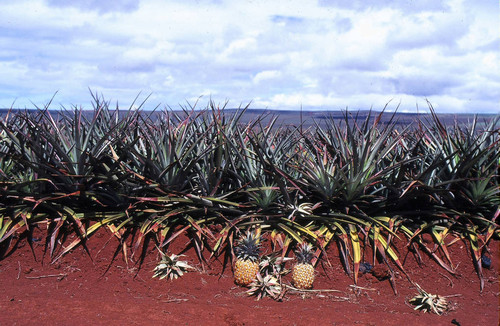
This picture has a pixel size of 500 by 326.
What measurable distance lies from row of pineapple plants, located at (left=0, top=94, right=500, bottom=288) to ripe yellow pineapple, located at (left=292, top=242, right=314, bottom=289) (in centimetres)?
27

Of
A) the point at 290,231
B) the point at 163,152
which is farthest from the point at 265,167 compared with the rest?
the point at 163,152

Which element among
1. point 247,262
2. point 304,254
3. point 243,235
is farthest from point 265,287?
point 243,235

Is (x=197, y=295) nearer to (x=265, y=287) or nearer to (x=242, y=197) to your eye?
(x=265, y=287)

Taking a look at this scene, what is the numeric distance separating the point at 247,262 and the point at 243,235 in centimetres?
51

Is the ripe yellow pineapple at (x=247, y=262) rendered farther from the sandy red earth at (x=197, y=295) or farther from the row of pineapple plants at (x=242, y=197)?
the row of pineapple plants at (x=242, y=197)

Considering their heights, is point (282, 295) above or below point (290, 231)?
below

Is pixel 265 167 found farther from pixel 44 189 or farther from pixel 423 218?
pixel 44 189

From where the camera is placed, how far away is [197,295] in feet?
11.8

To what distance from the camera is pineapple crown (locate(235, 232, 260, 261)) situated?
12.2 feet

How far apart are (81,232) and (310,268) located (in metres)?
2.13

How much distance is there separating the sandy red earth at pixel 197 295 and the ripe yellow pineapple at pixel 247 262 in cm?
10

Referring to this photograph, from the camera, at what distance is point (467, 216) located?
455 centimetres

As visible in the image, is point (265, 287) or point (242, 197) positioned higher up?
point (242, 197)

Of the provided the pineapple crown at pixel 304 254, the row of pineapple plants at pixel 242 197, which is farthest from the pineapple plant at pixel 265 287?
the row of pineapple plants at pixel 242 197
